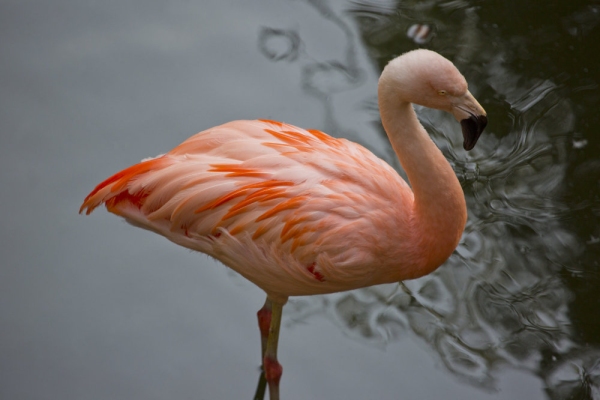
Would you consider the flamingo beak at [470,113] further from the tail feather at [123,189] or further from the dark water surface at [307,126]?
the dark water surface at [307,126]

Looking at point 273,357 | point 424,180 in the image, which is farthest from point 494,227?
point 273,357

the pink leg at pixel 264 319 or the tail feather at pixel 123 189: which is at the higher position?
the tail feather at pixel 123 189

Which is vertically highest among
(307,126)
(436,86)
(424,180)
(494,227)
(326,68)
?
(436,86)

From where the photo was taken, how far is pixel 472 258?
3936 mm

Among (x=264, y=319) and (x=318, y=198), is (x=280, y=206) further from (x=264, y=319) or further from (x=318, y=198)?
(x=264, y=319)

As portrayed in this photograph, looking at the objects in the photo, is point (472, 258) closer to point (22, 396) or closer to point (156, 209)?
point (156, 209)

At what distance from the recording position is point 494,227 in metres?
4.05

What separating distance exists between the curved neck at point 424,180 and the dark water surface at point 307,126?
3.04 feet

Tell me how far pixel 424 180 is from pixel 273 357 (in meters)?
1.07

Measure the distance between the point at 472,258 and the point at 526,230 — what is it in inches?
14.1

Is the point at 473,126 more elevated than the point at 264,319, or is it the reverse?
the point at 473,126

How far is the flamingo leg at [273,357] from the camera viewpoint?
3.22 meters

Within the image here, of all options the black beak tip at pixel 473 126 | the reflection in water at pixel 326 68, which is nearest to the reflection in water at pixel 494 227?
the reflection in water at pixel 326 68

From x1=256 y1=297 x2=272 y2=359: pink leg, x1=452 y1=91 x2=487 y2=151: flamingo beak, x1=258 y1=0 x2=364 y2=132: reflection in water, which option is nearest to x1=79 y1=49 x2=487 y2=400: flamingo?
x1=452 y1=91 x2=487 y2=151: flamingo beak
